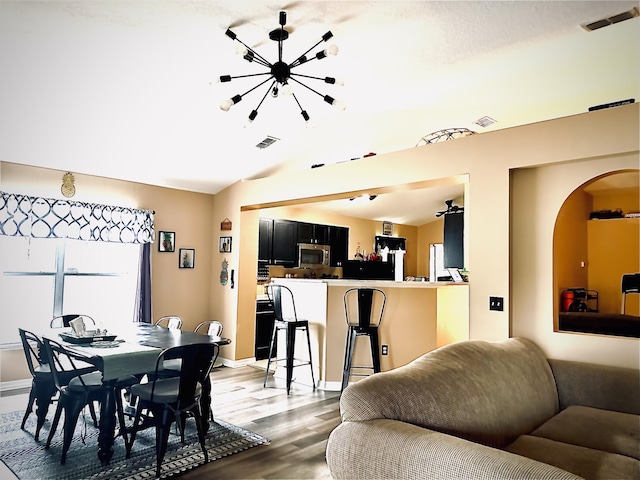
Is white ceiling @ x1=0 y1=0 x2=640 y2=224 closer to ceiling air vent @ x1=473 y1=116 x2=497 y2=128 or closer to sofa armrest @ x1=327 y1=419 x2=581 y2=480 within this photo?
ceiling air vent @ x1=473 y1=116 x2=497 y2=128

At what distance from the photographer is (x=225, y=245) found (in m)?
6.12

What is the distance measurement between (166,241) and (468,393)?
4653mm

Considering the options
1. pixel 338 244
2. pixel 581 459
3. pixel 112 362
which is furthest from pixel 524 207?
pixel 338 244

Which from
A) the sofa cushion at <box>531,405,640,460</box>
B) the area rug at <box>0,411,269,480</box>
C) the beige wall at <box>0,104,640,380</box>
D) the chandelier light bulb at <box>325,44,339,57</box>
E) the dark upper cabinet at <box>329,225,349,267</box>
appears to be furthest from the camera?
the dark upper cabinet at <box>329,225,349,267</box>

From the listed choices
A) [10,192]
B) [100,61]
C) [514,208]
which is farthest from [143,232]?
[514,208]

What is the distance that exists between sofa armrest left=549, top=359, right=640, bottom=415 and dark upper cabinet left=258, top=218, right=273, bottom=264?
14.4ft

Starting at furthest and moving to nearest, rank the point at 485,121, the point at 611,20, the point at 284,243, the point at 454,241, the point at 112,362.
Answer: the point at 284,243 < the point at 454,241 < the point at 485,121 < the point at 112,362 < the point at 611,20

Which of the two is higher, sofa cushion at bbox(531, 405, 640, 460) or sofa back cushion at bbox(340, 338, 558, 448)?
sofa back cushion at bbox(340, 338, 558, 448)

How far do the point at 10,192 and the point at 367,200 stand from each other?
496 cm

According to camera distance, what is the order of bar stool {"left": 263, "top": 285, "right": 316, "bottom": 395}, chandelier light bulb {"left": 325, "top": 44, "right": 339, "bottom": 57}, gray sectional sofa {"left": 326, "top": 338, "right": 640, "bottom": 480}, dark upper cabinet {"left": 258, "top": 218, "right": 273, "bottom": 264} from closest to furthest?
gray sectional sofa {"left": 326, "top": 338, "right": 640, "bottom": 480}, chandelier light bulb {"left": 325, "top": 44, "right": 339, "bottom": 57}, bar stool {"left": 263, "top": 285, "right": 316, "bottom": 395}, dark upper cabinet {"left": 258, "top": 218, "right": 273, "bottom": 264}

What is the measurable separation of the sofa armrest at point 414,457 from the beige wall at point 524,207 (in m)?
1.85

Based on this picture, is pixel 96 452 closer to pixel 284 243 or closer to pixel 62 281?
pixel 62 281

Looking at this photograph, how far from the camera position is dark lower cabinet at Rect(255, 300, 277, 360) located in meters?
6.25

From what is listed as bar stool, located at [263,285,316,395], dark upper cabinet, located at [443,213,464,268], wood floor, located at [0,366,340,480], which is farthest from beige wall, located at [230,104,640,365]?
dark upper cabinet, located at [443,213,464,268]
